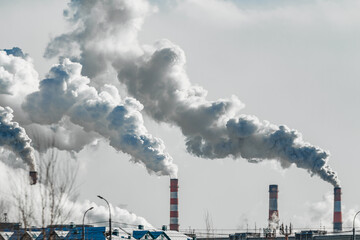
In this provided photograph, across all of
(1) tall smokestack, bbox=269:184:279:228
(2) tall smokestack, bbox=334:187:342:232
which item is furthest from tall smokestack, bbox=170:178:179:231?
(2) tall smokestack, bbox=334:187:342:232

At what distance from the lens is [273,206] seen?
536 feet

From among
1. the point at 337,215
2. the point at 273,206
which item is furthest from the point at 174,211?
the point at 337,215

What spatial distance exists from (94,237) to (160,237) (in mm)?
15819

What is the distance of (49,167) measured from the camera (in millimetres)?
37875

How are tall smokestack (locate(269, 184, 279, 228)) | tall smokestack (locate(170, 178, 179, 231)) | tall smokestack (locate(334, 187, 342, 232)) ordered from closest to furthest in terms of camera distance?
tall smokestack (locate(170, 178, 179, 231)) < tall smokestack (locate(334, 187, 342, 232)) < tall smokestack (locate(269, 184, 279, 228))

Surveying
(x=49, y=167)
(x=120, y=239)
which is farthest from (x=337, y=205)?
(x=49, y=167)

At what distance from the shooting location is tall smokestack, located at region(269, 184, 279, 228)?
6180 inches

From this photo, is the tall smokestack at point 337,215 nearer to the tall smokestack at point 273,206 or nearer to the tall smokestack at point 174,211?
the tall smokestack at point 273,206

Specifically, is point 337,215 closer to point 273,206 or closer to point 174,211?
point 273,206

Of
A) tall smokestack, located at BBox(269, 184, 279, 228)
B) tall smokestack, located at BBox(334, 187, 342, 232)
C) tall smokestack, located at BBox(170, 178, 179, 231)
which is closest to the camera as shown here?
tall smokestack, located at BBox(170, 178, 179, 231)

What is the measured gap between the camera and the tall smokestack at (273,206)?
157 metres

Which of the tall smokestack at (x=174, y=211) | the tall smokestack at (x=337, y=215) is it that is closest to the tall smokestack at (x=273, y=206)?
the tall smokestack at (x=337, y=215)

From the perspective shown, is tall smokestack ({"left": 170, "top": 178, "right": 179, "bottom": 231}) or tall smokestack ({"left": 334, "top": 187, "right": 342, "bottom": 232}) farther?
tall smokestack ({"left": 334, "top": 187, "right": 342, "bottom": 232})

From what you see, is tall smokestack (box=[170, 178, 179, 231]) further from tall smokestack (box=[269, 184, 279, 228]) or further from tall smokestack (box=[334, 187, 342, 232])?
tall smokestack (box=[334, 187, 342, 232])
